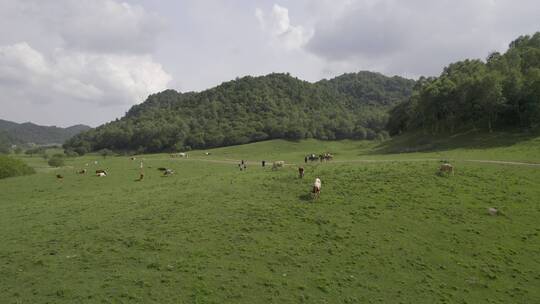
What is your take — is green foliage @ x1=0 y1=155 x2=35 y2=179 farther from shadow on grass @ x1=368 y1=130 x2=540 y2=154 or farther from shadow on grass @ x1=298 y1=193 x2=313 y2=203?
shadow on grass @ x1=368 y1=130 x2=540 y2=154

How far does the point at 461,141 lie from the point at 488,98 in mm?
A: 7689

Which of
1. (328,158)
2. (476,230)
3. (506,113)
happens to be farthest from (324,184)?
(506,113)

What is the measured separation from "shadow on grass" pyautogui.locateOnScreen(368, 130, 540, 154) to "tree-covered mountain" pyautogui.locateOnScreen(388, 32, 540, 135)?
288cm

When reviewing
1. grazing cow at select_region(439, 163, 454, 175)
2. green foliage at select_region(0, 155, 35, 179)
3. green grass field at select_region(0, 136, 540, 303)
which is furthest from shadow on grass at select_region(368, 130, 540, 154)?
green foliage at select_region(0, 155, 35, 179)

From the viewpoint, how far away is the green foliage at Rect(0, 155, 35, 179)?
2094 inches

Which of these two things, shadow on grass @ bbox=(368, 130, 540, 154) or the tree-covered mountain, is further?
the tree-covered mountain

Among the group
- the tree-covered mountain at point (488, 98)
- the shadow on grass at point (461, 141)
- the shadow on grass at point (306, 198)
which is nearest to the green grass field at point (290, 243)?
the shadow on grass at point (306, 198)

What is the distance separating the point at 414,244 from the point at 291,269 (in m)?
7.98

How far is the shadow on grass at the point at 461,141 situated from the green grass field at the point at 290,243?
59.6 ft

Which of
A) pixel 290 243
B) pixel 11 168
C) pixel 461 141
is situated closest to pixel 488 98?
pixel 461 141

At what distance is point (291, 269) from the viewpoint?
58.2 ft

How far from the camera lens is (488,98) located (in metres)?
53.8

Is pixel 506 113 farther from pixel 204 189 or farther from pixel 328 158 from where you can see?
pixel 204 189

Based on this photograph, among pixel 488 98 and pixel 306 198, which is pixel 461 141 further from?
pixel 306 198
